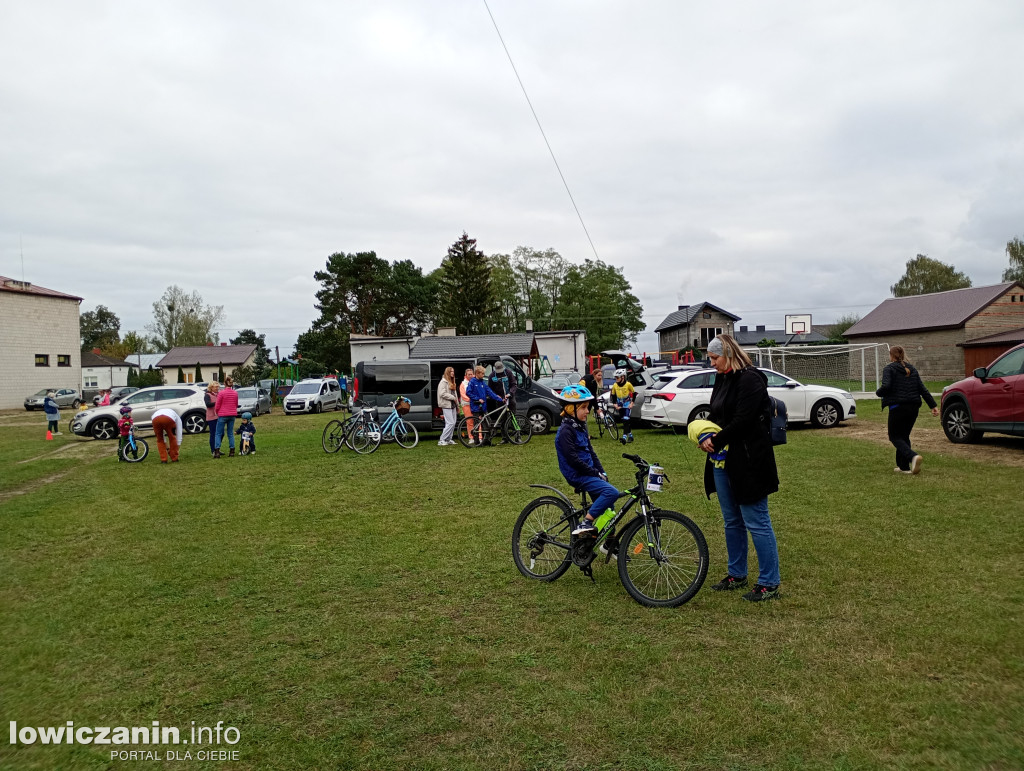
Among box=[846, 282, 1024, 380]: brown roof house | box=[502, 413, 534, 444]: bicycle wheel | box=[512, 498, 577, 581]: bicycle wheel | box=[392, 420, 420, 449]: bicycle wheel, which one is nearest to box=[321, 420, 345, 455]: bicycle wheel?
box=[392, 420, 420, 449]: bicycle wheel

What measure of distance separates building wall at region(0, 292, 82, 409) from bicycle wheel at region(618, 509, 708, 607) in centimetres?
5554

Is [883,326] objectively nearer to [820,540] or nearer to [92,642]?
[820,540]

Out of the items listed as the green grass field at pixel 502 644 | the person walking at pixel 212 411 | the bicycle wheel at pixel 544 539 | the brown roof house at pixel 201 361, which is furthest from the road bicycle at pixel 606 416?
the brown roof house at pixel 201 361

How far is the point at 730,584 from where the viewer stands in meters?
5.22

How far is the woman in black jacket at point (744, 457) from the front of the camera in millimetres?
4840

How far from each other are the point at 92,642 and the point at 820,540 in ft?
19.2

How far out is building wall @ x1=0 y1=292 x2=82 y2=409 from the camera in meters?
48.8

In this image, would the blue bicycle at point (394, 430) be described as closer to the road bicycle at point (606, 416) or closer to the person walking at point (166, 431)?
the person walking at point (166, 431)

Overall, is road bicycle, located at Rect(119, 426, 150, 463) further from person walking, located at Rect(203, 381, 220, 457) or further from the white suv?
the white suv

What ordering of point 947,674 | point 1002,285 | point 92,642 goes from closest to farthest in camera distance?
1. point 947,674
2. point 92,642
3. point 1002,285

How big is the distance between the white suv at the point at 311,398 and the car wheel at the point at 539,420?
20057mm

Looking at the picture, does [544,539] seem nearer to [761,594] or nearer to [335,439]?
[761,594]

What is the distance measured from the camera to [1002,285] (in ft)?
152

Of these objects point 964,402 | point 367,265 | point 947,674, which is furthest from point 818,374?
point 947,674
